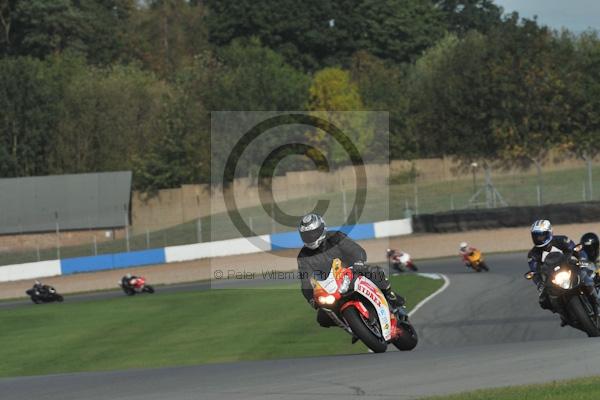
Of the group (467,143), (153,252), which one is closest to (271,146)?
(467,143)

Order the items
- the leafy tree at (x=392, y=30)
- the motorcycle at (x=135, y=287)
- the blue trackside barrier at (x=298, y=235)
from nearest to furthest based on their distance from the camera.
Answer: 1. the motorcycle at (x=135, y=287)
2. the blue trackside barrier at (x=298, y=235)
3. the leafy tree at (x=392, y=30)

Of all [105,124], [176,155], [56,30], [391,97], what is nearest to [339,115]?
[391,97]

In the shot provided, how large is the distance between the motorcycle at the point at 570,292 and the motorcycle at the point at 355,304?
8.72 ft

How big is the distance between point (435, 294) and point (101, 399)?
57.4ft

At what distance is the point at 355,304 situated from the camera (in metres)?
13.3

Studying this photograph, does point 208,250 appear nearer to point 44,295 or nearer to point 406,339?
point 44,295

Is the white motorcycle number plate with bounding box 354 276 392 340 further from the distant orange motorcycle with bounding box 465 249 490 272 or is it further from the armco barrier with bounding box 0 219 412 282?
the armco barrier with bounding box 0 219 412 282

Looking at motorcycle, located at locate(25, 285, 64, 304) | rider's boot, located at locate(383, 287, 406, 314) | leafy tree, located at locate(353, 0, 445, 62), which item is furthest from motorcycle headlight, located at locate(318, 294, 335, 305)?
leafy tree, located at locate(353, 0, 445, 62)

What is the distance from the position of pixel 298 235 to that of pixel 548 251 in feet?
108

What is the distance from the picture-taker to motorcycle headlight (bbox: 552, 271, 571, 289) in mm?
14867

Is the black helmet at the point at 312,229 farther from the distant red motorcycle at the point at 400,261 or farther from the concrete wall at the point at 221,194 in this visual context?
the concrete wall at the point at 221,194

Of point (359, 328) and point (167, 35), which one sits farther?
point (167, 35)

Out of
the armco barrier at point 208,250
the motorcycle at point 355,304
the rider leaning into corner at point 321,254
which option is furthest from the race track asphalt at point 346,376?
the armco barrier at point 208,250

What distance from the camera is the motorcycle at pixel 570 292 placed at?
14914mm
